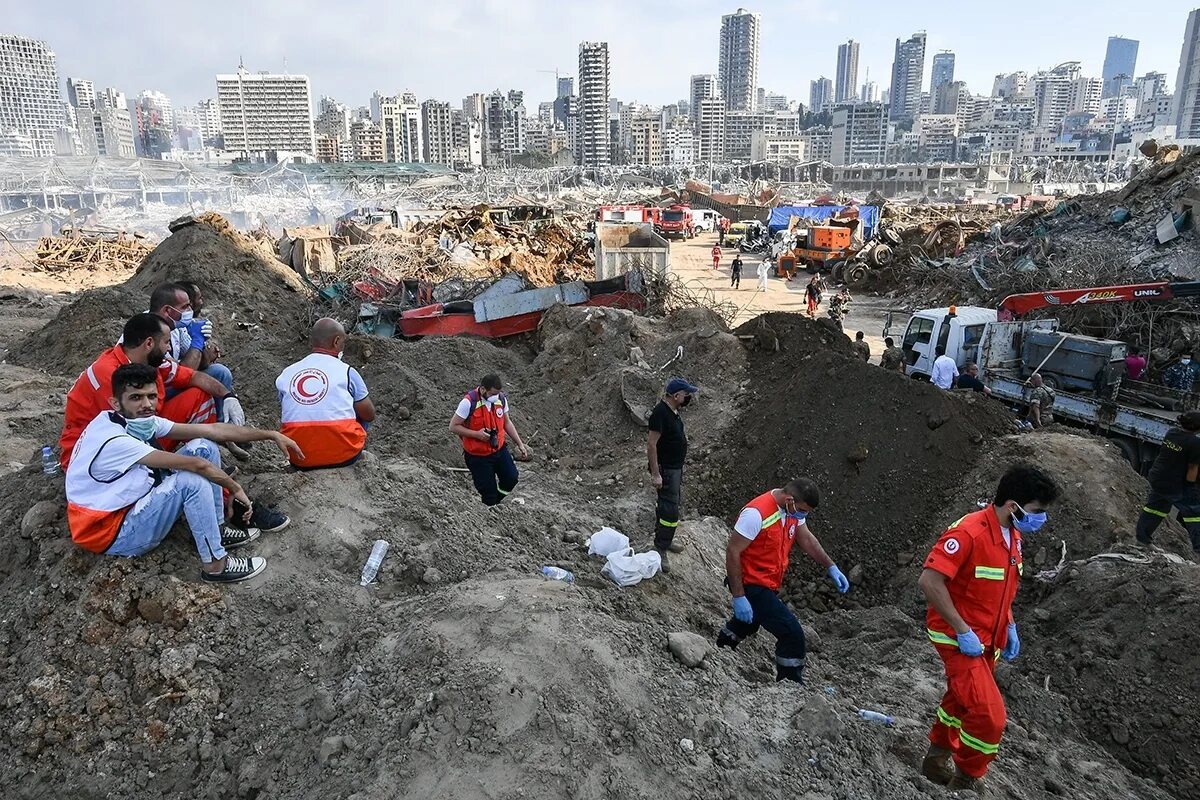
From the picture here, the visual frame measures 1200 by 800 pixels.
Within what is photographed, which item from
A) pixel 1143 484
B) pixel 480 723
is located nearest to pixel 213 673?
pixel 480 723

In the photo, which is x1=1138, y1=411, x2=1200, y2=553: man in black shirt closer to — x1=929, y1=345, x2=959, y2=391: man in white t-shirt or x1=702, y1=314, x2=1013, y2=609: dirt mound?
x1=702, y1=314, x2=1013, y2=609: dirt mound

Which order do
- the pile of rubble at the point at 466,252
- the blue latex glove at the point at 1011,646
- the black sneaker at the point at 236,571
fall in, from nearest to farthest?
the blue latex glove at the point at 1011,646 < the black sneaker at the point at 236,571 < the pile of rubble at the point at 466,252

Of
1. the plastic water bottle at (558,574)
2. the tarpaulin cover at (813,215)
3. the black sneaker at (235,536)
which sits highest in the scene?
the tarpaulin cover at (813,215)

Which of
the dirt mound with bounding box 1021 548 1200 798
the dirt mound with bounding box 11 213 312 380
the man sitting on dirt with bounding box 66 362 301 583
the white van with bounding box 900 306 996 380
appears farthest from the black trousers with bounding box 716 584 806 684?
the dirt mound with bounding box 11 213 312 380

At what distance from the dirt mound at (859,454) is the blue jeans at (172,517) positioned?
551 cm

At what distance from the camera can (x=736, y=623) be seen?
502 centimetres

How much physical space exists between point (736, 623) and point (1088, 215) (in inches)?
981

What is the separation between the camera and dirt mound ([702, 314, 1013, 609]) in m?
8.27

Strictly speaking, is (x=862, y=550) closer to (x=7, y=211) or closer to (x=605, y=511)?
(x=605, y=511)

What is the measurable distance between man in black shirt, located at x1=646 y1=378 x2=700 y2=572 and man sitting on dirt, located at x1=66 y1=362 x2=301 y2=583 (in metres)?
3.08

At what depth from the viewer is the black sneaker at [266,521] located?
502cm

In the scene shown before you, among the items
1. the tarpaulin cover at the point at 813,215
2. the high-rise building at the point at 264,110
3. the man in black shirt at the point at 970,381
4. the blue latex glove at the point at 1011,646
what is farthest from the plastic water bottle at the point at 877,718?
the high-rise building at the point at 264,110

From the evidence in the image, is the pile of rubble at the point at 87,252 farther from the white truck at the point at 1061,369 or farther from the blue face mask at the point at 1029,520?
the blue face mask at the point at 1029,520

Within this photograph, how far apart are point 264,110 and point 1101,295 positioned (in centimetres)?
19914
